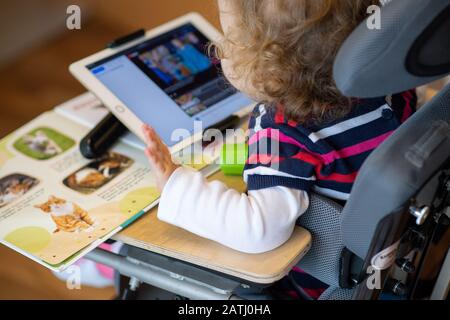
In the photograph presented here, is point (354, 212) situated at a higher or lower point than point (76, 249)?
higher

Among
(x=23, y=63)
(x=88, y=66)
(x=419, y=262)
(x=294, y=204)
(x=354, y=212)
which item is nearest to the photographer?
(x=354, y=212)

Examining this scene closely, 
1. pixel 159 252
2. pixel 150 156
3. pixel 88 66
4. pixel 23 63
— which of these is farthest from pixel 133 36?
pixel 23 63

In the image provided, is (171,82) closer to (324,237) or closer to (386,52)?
(324,237)

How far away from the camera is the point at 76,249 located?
913mm

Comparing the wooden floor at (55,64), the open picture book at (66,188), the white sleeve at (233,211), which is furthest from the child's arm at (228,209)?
the wooden floor at (55,64)

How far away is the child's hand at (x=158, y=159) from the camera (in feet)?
3.00

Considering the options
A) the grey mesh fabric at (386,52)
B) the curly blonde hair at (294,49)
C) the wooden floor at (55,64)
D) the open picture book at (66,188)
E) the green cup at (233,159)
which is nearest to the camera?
the grey mesh fabric at (386,52)

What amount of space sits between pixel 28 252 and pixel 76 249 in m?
0.07

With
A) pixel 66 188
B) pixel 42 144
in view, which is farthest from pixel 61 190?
→ pixel 42 144

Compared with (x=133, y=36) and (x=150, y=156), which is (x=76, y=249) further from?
(x=133, y=36)

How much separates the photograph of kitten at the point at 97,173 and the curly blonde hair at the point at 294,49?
0.29 meters

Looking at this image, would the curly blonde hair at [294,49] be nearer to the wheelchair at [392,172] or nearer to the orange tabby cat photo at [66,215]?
the wheelchair at [392,172]

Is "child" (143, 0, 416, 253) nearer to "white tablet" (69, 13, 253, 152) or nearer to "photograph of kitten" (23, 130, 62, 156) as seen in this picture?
"white tablet" (69, 13, 253, 152)

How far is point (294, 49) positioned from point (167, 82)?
36 centimetres
